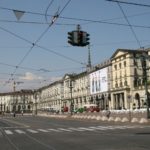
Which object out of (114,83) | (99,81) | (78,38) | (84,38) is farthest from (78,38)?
(99,81)

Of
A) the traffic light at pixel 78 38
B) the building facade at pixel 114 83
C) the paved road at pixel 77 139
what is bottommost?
the paved road at pixel 77 139

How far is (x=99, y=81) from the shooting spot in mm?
131625

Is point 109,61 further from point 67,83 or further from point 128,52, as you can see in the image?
point 67,83

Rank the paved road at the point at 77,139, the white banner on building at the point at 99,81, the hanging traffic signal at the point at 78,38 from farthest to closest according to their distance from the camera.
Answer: the white banner on building at the point at 99,81 → the hanging traffic signal at the point at 78,38 → the paved road at the point at 77,139

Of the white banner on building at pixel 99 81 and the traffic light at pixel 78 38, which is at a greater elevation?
the white banner on building at pixel 99 81

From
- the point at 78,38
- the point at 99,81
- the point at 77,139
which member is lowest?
the point at 77,139

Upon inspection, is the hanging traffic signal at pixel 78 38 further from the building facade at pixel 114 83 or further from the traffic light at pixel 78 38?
the building facade at pixel 114 83

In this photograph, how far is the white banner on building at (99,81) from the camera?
126m

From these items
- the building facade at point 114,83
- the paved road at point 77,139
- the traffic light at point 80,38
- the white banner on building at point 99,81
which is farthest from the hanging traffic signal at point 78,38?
the white banner on building at point 99,81

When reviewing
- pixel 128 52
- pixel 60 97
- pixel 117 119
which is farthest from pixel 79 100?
pixel 117 119

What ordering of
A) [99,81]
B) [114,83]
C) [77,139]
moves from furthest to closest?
1. [99,81]
2. [114,83]
3. [77,139]

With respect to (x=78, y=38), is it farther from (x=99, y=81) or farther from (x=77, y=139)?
(x=99, y=81)

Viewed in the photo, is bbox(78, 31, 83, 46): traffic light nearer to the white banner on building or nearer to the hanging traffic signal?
the hanging traffic signal

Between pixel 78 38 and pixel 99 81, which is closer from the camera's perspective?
pixel 78 38
